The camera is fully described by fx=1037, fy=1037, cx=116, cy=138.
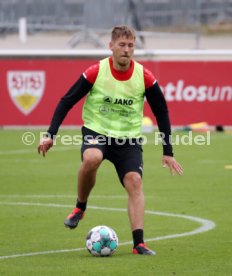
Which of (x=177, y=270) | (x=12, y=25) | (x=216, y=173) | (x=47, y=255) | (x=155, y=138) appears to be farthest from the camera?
(x=12, y=25)

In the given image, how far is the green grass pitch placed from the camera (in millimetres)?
8633

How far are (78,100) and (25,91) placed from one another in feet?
59.8

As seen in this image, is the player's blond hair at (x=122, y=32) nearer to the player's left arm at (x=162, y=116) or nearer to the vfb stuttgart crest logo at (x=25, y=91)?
the player's left arm at (x=162, y=116)

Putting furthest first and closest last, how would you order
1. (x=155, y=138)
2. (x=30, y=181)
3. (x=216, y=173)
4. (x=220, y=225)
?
(x=155, y=138) < (x=216, y=173) < (x=30, y=181) < (x=220, y=225)

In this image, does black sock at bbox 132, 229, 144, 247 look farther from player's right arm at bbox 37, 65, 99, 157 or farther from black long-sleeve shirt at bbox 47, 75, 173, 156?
player's right arm at bbox 37, 65, 99, 157

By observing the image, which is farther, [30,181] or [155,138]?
[155,138]

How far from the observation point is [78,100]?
9695mm

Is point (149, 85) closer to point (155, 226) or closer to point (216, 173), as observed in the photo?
point (155, 226)

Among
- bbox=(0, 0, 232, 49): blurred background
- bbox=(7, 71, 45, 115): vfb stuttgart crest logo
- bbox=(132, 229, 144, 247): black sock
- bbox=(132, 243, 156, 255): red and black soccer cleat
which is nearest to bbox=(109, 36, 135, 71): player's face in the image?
bbox=(132, 229, 144, 247): black sock

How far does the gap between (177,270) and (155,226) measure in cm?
311

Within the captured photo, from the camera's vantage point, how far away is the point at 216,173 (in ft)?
58.3

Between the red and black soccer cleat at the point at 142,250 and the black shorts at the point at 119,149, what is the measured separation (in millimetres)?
694

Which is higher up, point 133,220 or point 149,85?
point 149,85

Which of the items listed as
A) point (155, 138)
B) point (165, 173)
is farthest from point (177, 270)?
point (155, 138)
